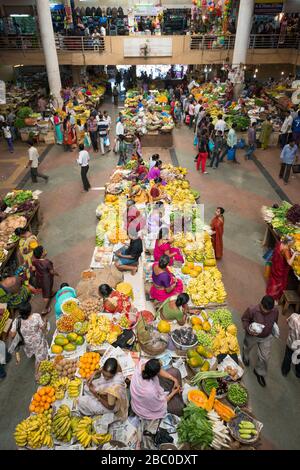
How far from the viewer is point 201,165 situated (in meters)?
12.4

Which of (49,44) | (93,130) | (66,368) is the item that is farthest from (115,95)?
(66,368)

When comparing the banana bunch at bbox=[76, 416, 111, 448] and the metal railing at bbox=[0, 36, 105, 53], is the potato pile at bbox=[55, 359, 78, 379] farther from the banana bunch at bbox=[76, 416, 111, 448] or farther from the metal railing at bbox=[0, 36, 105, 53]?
the metal railing at bbox=[0, 36, 105, 53]

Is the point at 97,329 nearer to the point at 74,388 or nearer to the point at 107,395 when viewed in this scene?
the point at 74,388

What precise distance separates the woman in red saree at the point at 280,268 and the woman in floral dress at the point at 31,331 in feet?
14.2

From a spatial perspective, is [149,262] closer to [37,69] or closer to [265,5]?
[265,5]

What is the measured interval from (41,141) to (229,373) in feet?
46.3

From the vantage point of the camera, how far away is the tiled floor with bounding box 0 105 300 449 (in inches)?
195

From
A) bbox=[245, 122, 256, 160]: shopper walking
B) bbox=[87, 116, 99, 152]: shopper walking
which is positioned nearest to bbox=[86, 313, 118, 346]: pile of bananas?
bbox=[245, 122, 256, 160]: shopper walking

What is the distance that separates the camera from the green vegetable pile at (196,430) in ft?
12.4

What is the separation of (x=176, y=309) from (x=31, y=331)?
217 cm

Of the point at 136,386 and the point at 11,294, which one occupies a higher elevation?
the point at 136,386

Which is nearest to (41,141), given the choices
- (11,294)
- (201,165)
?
(201,165)

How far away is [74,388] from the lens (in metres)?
4.40

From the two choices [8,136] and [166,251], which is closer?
[166,251]
